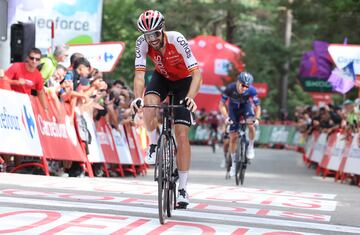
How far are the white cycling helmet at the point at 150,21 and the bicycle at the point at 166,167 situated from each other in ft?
2.47

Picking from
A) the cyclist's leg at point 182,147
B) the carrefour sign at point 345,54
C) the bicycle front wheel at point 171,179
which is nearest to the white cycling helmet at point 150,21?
the cyclist's leg at point 182,147

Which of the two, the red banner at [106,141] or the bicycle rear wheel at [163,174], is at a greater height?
the bicycle rear wheel at [163,174]

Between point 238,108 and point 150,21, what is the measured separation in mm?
9169

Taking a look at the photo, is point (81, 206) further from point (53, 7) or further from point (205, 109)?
point (205, 109)

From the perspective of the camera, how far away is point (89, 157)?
60.8 feet

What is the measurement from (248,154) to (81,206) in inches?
352

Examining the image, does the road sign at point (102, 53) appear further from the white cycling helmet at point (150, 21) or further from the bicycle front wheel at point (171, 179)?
the white cycling helmet at point (150, 21)

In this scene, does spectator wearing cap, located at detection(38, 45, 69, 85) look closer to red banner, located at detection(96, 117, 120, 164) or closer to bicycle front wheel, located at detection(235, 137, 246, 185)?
red banner, located at detection(96, 117, 120, 164)

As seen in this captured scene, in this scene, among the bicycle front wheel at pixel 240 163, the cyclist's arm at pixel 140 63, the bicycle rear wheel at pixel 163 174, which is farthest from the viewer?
the bicycle front wheel at pixel 240 163

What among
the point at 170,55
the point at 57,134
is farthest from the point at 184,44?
the point at 57,134

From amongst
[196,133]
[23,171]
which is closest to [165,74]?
[23,171]

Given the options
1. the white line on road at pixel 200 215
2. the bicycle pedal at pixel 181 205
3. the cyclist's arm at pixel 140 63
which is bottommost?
the white line on road at pixel 200 215

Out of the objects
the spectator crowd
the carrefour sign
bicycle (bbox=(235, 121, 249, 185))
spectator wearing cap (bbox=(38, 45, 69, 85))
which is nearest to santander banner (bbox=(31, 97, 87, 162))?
the spectator crowd

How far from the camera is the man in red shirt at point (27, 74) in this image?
1592 centimetres
